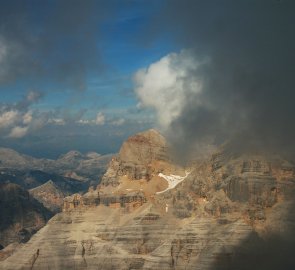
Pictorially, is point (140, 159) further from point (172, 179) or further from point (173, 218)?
point (173, 218)

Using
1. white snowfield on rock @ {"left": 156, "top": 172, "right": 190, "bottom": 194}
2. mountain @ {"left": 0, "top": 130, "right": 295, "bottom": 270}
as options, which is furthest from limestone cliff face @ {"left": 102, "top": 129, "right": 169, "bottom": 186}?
white snowfield on rock @ {"left": 156, "top": 172, "right": 190, "bottom": 194}

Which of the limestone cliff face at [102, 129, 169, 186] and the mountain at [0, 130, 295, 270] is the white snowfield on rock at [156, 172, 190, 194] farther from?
the limestone cliff face at [102, 129, 169, 186]

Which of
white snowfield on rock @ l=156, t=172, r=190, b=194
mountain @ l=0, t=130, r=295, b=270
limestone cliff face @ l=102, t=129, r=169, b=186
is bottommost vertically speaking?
mountain @ l=0, t=130, r=295, b=270

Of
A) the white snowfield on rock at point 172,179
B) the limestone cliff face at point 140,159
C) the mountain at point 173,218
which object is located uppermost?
the limestone cliff face at point 140,159

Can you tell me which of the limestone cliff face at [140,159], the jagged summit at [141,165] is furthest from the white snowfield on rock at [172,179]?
the limestone cliff face at [140,159]

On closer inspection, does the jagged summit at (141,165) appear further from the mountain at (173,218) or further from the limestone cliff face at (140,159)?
the mountain at (173,218)

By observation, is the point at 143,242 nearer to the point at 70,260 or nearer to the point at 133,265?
the point at 133,265

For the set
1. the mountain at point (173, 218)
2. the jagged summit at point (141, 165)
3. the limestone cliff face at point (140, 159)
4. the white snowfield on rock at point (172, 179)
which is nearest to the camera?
the mountain at point (173, 218)

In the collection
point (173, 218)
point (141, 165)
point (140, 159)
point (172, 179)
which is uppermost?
point (140, 159)

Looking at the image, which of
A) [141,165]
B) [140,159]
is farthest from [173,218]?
[140,159]
